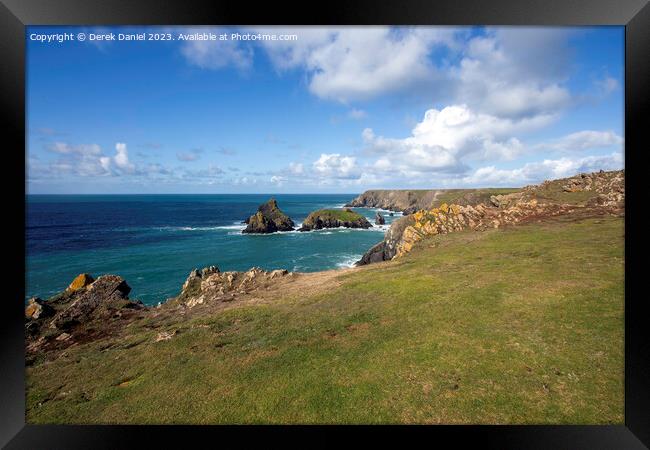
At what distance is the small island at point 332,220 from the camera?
77375 millimetres

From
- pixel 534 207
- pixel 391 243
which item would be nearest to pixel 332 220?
pixel 391 243

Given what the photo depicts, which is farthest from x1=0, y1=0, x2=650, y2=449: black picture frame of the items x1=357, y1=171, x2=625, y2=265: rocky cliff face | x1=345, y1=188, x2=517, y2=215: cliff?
x1=345, y1=188, x2=517, y2=215: cliff

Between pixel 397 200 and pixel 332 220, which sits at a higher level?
pixel 397 200

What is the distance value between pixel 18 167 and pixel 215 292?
1388cm

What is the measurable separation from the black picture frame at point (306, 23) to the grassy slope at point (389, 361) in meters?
0.43

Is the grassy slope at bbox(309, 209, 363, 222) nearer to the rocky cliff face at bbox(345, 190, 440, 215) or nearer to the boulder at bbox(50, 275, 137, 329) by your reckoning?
the rocky cliff face at bbox(345, 190, 440, 215)

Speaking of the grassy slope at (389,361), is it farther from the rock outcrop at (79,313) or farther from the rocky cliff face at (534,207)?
the rocky cliff face at (534,207)

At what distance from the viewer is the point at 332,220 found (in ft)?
262

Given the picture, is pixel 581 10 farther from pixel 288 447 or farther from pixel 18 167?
pixel 18 167

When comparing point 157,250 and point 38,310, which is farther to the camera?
point 157,250

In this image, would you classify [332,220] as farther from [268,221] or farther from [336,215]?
[268,221]

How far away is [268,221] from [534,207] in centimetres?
5509

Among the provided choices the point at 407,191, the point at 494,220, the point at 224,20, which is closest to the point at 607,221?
the point at 494,220

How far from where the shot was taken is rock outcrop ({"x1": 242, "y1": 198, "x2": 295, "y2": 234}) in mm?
67375
